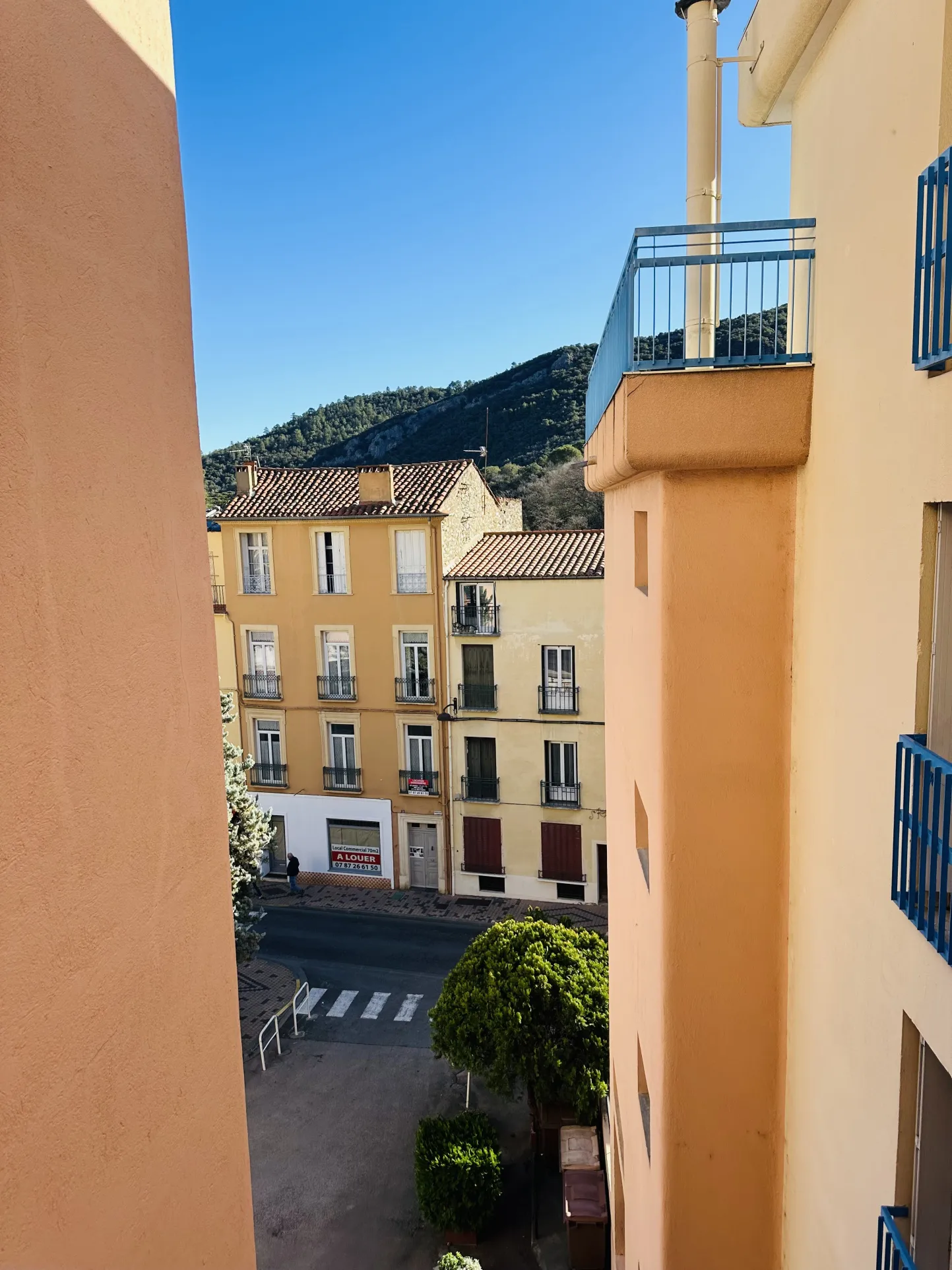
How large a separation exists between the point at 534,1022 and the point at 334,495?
1634 cm

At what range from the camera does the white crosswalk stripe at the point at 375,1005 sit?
770 inches

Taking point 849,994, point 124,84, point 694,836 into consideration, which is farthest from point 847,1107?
point 124,84

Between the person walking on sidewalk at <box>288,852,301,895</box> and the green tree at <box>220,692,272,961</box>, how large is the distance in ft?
19.1

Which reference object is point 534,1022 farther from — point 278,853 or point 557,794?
point 278,853

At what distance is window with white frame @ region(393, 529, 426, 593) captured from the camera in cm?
2423

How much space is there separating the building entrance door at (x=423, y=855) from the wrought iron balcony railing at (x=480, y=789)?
5.69 ft

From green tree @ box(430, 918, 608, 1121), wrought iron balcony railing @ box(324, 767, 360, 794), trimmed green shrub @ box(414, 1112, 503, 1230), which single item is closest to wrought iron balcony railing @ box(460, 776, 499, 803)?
wrought iron balcony railing @ box(324, 767, 360, 794)

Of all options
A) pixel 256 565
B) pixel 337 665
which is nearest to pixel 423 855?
pixel 337 665

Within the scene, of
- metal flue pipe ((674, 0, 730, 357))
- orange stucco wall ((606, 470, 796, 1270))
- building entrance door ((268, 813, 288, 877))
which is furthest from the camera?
building entrance door ((268, 813, 288, 877))

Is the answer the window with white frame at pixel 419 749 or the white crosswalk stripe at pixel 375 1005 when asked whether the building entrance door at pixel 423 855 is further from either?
the white crosswalk stripe at pixel 375 1005

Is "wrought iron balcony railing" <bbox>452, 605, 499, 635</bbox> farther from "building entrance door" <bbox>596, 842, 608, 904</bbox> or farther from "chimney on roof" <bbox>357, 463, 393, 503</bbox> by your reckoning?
"building entrance door" <bbox>596, 842, 608, 904</bbox>

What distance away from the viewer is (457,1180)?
1270 cm

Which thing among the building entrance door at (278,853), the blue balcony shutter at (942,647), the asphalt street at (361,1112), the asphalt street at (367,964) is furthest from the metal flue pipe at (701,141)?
the building entrance door at (278,853)

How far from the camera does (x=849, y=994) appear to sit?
4379mm
